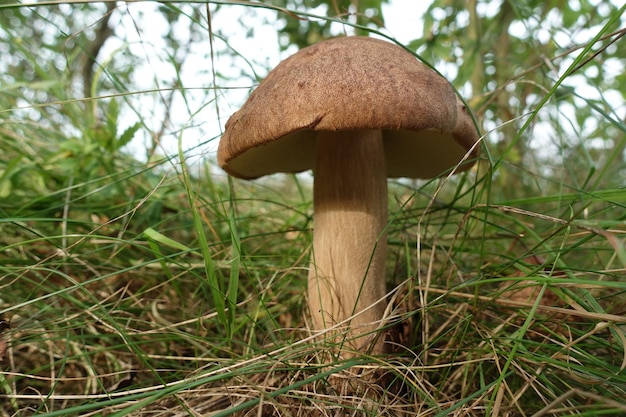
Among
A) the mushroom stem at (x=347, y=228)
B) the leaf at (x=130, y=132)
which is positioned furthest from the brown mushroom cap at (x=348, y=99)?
the leaf at (x=130, y=132)

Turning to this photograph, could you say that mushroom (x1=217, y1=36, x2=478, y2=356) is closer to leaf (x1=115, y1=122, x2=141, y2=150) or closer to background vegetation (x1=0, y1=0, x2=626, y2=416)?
background vegetation (x1=0, y1=0, x2=626, y2=416)

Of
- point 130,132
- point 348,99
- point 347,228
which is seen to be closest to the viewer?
point 348,99

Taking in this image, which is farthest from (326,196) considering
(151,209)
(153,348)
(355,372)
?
(151,209)

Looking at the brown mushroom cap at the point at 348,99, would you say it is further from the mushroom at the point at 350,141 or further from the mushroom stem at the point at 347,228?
the mushroom stem at the point at 347,228

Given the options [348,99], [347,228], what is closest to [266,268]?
[347,228]

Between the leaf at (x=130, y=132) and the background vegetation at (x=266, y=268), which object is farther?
the leaf at (x=130, y=132)

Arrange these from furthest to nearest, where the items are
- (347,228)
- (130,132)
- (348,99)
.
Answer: (130,132) < (347,228) < (348,99)

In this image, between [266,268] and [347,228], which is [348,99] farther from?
[266,268]

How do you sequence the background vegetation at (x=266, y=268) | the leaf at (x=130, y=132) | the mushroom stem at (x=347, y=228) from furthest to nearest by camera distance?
the leaf at (x=130, y=132)
the mushroom stem at (x=347, y=228)
the background vegetation at (x=266, y=268)
